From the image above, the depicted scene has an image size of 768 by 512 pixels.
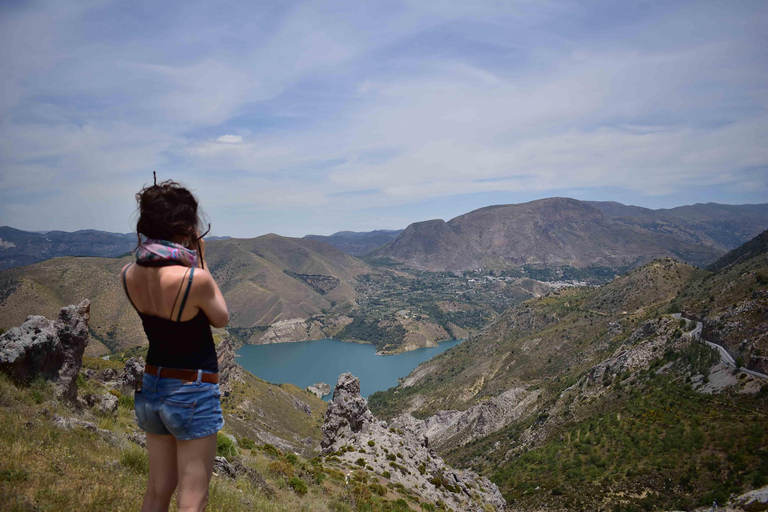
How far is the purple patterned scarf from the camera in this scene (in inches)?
109

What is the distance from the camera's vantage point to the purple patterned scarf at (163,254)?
109 inches

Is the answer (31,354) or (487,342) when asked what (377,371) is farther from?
(31,354)

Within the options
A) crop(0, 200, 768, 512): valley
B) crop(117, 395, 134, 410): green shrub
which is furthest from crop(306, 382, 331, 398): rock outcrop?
crop(117, 395, 134, 410): green shrub

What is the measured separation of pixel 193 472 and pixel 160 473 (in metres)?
0.34

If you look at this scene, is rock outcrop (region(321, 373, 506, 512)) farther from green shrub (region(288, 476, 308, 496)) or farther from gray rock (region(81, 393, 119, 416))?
gray rock (region(81, 393, 119, 416))

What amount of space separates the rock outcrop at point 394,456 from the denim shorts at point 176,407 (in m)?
20.0

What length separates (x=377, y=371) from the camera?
6880 inches

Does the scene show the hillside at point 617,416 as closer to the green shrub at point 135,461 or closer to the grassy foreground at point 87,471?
the grassy foreground at point 87,471

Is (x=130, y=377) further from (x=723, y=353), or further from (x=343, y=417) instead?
(x=723, y=353)

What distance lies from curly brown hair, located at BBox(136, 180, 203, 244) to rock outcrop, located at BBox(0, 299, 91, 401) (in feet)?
28.1

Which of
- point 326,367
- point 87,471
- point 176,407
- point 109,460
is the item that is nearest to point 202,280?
point 176,407

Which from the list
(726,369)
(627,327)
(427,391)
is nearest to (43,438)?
(726,369)

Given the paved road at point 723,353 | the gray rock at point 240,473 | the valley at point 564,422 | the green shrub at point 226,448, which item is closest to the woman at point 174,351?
the valley at point 564,422

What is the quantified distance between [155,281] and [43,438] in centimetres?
546
